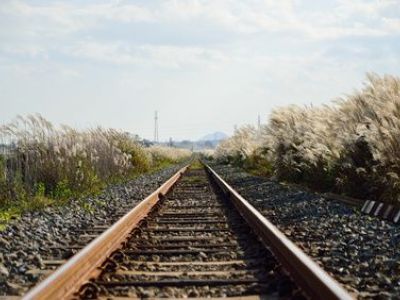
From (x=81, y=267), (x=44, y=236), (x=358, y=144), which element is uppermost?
A: (x=358, y=144)

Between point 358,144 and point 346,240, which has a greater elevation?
point 358,144

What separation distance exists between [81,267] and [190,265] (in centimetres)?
99

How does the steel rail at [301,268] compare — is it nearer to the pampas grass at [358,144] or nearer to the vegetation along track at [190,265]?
the vegetation along track at [190,265]

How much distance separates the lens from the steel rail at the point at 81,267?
377 centimetres

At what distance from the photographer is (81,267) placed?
15.3ft

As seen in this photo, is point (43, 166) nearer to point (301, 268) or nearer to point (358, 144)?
point (358, 144)

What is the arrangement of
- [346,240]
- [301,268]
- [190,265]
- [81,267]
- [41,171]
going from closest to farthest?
[301,268] → [81,267] → [190,265] → [346,240] → [41,171]

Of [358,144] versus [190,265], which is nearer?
[190,265]

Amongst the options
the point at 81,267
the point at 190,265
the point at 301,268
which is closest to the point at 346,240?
the point at 190,265

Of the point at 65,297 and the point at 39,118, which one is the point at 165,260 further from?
the point at 39,118

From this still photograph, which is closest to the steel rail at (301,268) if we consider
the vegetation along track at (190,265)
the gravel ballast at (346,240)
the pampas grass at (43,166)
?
the vegetation along track at (190,265)

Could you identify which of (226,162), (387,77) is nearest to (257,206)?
(387,77)

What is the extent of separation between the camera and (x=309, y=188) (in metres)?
13.8

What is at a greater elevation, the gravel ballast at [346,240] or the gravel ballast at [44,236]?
the gravel ballast at [346,240]
